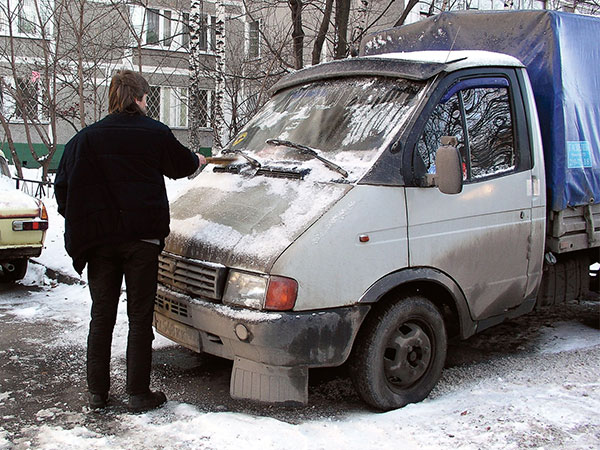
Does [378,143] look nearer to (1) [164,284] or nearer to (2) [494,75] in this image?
(2) [494,75]

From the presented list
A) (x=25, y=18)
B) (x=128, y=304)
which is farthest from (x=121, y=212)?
(x=25, y=18)

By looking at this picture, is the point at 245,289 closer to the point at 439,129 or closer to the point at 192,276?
the point at 192,276

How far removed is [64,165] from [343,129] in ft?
5.99

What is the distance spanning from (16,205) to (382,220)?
506cm

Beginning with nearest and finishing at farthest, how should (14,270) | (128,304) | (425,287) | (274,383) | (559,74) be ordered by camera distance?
(274,383) < (128,304) < (425,287) < (559,74) < (14,270)

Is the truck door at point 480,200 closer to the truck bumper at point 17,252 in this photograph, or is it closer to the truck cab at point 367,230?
the truck cab at point 367,230

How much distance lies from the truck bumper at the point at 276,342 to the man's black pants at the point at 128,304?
33cm

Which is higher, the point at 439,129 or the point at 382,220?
the point at 439,129

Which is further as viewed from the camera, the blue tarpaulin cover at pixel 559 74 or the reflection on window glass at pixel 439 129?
the blue tarpaulin cover at pixel 559 74

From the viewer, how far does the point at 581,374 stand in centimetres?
475

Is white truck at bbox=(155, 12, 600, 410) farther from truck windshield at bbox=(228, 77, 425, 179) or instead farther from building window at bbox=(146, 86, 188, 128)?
building window at bbox=(146, 86, 188, 128)

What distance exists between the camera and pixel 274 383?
3793 millimetres

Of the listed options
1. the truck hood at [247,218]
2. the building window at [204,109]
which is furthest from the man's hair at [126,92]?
the building window at [204,109]

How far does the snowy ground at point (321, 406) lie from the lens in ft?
12.0
